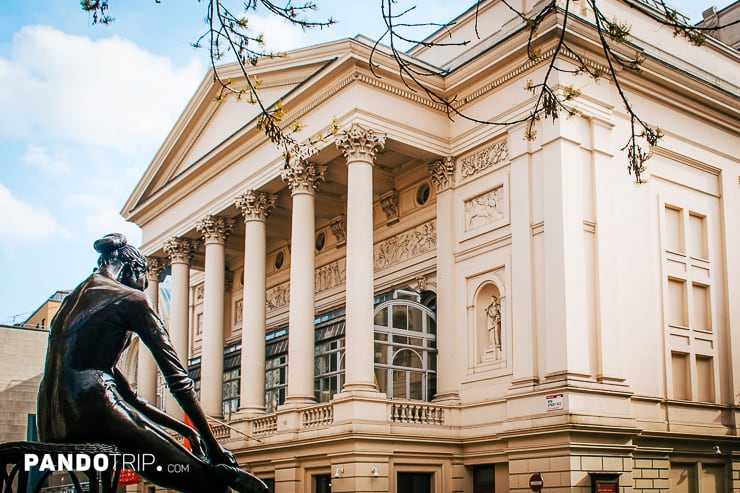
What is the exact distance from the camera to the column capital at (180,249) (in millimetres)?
38500

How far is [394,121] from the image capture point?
92.3 ft

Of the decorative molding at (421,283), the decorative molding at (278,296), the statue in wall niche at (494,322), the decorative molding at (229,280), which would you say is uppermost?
the decorative molding at (229,280)

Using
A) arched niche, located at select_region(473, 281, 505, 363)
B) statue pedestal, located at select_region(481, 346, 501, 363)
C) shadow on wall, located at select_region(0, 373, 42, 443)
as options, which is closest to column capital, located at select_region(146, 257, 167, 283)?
shadow on wall, located at select_region(0, 373, 42, 443)

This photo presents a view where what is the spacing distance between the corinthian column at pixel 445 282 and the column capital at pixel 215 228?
9.77 meters

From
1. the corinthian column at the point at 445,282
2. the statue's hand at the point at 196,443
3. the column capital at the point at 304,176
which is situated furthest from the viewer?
the column capital at the point at 304,176

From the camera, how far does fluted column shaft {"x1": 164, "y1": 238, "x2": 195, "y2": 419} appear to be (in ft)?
122

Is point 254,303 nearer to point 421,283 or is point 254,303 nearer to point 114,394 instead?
point 421,283

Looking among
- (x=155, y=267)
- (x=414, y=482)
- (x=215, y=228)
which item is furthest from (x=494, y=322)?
(x=155, y=267)

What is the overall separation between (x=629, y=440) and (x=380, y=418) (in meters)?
6.60

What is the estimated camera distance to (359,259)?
87.8 ft

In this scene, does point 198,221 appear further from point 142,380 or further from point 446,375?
point 446,375

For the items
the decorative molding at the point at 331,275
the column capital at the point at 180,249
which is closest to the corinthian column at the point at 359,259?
the decorative molding at the point at 331,275

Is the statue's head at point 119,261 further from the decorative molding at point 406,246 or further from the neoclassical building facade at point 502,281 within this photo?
the decorative molding at point 406,246

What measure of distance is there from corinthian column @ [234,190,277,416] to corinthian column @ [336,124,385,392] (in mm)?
5047
